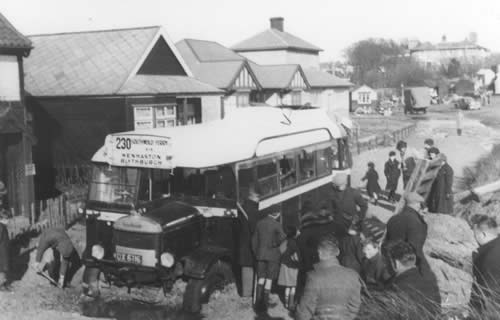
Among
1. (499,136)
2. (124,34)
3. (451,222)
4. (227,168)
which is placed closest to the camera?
(227,168)

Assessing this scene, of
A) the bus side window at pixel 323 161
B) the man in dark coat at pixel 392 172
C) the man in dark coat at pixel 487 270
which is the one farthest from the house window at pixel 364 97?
the man in dark coat at pixel 487 270

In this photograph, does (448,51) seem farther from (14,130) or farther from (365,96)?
(14,130)

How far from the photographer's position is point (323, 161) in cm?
1377

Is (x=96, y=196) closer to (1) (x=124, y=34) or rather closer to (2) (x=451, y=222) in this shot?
(2) (x=451, y=222)

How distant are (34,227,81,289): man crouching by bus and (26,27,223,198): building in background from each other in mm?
9924

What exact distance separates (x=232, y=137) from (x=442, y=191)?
5874 millimetres

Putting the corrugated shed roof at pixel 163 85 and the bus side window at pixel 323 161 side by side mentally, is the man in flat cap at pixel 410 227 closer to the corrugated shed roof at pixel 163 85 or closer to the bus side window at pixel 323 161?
the bus side window at pixel 323 161

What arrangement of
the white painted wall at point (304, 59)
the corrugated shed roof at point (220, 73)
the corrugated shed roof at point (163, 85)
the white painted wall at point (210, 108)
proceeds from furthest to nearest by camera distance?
the white painted wall at point (304, 59), the corrugated shed roof at point (220, 73), the white painted wall at point (210, 108), the corrugated shed roof at point (163, 85)

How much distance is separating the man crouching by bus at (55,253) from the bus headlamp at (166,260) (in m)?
2.49

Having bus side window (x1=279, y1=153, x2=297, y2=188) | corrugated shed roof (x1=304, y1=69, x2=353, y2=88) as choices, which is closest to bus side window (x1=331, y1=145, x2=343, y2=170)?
bus side window (x1=279, y1=153, x2=297, y2=188)

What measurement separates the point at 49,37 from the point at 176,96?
6475 mm

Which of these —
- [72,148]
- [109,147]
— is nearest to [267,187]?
[109,147]

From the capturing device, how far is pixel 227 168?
991cm

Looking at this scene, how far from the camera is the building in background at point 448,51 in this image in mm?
143375
